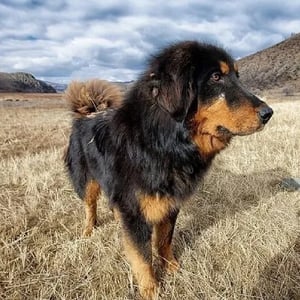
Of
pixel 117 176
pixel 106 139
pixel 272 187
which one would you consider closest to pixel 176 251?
pixel 117 176

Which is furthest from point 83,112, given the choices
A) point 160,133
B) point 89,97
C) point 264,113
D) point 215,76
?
point 264,113

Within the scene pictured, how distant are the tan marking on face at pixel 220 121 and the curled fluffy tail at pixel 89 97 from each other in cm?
184

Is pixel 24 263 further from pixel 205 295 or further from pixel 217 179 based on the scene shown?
pixel 217 179

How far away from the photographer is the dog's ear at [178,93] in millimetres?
2645

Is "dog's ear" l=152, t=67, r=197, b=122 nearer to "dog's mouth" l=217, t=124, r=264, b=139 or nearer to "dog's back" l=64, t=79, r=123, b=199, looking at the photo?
"dog's mouth" l=217, t=124, r=264, b=139

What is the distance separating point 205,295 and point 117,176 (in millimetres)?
1189

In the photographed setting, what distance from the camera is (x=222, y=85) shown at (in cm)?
279

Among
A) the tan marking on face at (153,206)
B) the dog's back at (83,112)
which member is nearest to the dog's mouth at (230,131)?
the tan marking on face at (153,206)

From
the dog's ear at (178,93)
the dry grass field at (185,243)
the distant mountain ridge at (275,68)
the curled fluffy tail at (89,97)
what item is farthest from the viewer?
the distant mountain ridge at (275,68)

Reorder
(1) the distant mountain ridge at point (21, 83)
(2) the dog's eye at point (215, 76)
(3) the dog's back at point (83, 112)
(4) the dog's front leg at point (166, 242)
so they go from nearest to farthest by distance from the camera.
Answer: (2) the dog's eye at point (215, 76) → (4) the dog's front leg at point (166, 242) → (3) the dog's back at point (83, 112) → (1) the distant mountain ridge at point (21, 83)

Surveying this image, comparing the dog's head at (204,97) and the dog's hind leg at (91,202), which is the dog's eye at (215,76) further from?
the dog's hind leg at (91,202)

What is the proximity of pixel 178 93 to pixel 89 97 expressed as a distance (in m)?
2.06

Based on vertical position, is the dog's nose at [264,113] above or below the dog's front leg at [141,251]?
above

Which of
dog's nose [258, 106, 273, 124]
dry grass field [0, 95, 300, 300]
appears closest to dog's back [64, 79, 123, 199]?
dry grass field [0, 95, 300, 300]
